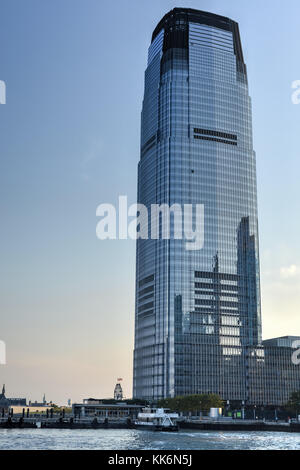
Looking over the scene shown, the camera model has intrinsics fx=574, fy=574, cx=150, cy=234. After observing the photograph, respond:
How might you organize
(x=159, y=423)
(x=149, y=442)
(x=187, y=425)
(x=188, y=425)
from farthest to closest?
(x=187, y=425) → (x=188, y=425) → (x=159, y=423) → (x=149, y=442)

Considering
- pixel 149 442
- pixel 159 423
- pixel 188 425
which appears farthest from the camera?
pixel 188 425

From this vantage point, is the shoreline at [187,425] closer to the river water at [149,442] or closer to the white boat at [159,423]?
A: the white boat at [159,423]

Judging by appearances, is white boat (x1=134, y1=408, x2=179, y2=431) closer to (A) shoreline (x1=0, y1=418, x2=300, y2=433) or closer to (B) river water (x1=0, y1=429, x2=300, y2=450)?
(A) shoreline (x1=0, y1=418, x2=300, y2=433)

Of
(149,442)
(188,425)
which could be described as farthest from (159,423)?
(149,442)

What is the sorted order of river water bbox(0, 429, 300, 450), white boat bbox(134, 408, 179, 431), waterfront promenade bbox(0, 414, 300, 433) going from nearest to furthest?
river water bbox(0, 429, 300, 450)
white boat bbox(134, 408, 179, 431)
waterfront promenade bbox(0, 414, 300, 433)

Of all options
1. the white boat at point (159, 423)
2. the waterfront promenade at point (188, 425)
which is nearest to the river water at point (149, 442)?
the white boat at point (159, 423)

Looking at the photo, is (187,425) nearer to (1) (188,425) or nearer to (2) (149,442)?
(1) (188,425)

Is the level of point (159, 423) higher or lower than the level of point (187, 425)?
higher

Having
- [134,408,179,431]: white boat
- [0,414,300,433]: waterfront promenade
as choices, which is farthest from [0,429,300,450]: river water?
[0,414,300,433]: waterfront promenade
